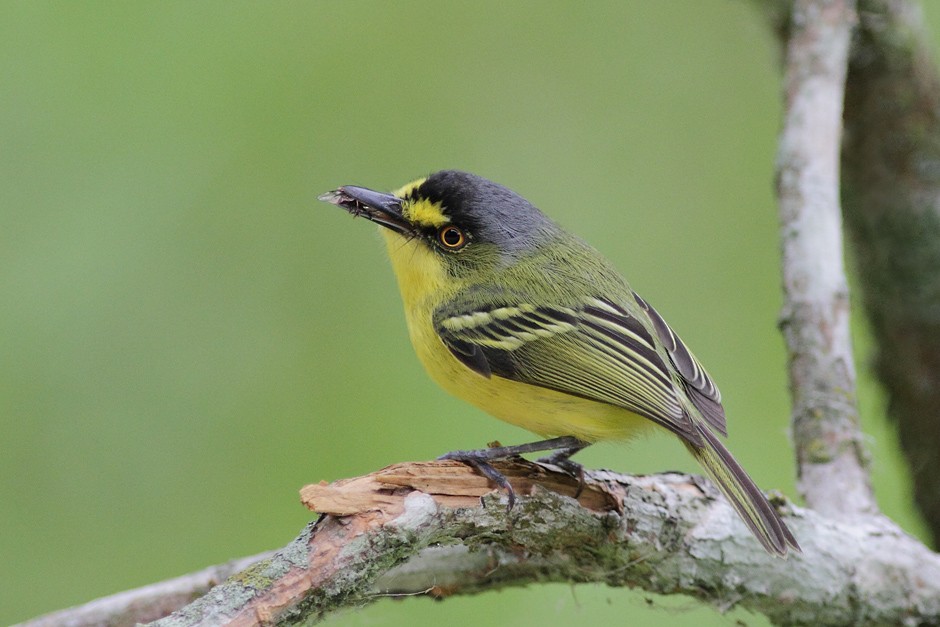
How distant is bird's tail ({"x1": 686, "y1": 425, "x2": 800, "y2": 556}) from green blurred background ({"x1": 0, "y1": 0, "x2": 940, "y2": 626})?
4.08 ft

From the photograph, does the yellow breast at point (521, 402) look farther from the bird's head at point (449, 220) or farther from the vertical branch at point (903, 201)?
the vertical branch at point (903, 201)

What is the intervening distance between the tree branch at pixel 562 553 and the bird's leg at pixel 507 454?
0.13 ft

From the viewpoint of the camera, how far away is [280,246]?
4941 millimetres

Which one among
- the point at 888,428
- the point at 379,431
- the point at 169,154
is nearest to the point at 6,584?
the point at 379,431

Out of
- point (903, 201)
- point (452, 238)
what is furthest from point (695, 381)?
point (903, 201)

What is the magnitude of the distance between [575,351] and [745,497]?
0.69 m

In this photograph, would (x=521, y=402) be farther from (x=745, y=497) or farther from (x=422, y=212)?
(x=422, y=212)

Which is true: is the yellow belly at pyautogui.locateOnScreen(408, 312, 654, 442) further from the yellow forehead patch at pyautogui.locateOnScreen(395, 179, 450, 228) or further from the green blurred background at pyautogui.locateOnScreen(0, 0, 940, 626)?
the green blurred background at pyautogui.locateOnScreen(0, 0, 940, 626)

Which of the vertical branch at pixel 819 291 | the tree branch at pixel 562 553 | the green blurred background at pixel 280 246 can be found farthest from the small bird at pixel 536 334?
the green blurred background at pixel 280 246

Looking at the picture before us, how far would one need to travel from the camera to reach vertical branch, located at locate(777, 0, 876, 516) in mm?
3471

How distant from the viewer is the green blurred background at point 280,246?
4.31 meters

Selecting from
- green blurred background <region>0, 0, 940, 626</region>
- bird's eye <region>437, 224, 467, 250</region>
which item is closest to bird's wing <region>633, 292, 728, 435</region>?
bird's eye <region>437, 224, 467, 250</region>

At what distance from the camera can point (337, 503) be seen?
2176 mm

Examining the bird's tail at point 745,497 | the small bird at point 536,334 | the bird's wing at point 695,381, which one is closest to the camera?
the bird's tail at point 745,497
